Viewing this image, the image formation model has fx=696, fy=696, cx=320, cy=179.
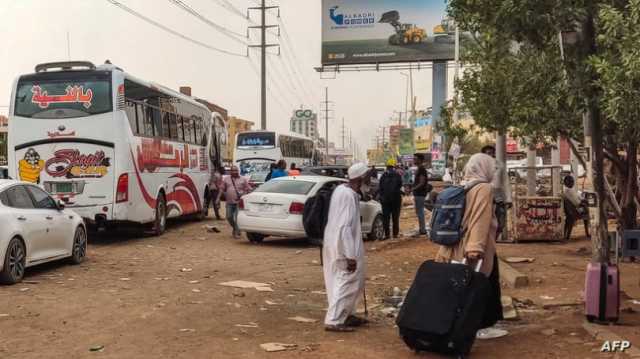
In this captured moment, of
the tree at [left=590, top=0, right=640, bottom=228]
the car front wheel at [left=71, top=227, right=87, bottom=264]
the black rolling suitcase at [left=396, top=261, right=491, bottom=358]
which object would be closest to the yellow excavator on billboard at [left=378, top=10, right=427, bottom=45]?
the car front wheel at [left=71, top=227, right=87, bottom=264]

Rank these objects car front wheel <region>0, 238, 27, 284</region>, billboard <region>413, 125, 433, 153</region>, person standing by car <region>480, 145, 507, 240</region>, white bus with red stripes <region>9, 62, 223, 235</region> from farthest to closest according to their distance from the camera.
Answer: billboard <region>413, 125, 433, 153</region> → white bus with red stripes <region>9, 62, 223, 235</region> → car front wheel <region>0, 238, 27, 284</region> → person standing by car <region>480, 145, 507, 240</region>

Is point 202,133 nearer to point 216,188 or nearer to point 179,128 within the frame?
point 216,188

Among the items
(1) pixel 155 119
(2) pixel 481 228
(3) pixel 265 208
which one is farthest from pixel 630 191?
(1) pixel 155 119

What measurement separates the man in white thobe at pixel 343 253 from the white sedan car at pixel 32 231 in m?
4.97

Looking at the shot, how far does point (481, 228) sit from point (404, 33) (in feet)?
148

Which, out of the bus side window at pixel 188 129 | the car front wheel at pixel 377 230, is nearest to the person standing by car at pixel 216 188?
the bus side window at pixel 188 129

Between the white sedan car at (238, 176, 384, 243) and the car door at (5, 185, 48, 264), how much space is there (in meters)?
5.03

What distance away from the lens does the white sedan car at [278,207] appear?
14.6 m

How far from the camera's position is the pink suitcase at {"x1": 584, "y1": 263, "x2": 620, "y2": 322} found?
22.8 feet

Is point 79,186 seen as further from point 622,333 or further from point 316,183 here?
point 622,333

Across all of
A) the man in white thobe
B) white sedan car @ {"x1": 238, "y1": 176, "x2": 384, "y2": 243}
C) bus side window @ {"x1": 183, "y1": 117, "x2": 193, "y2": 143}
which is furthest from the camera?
bus side window @ {"x1": 183, "y1": 117, "x2": 193, "y2": 143}

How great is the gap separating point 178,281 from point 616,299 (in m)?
6.03

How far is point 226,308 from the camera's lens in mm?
8297

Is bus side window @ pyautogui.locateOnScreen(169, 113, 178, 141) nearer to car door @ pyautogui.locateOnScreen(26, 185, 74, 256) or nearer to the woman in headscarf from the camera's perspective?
car door @ pyautogui.locateOnScreen(26, 185, 74, 256)
